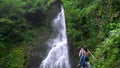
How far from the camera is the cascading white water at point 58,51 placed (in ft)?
51.5

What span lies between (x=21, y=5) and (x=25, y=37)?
A: 265cm

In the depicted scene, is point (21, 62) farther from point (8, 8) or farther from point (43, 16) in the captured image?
point (43, 16)

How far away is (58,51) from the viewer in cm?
1705

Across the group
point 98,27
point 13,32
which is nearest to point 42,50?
point 13,32

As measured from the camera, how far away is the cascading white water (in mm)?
15683

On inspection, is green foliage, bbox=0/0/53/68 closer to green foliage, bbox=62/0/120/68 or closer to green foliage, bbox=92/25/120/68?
green foliage, bbox=62/0/120/68

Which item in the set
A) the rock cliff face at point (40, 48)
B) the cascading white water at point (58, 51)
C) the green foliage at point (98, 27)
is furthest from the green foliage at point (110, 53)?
the rock cliff face at point (40, 48)

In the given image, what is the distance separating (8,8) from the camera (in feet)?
57.8

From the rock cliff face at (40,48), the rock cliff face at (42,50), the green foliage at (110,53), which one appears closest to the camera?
the green foliage at (110,53)

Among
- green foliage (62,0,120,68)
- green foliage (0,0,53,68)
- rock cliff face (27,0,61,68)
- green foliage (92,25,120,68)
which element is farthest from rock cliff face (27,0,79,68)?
green foliage (92,25,120,68)

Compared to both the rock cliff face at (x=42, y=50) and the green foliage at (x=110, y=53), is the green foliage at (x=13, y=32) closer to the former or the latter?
the rock cliff face at (x=42, y=50)

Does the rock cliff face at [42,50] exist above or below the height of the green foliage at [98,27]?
below

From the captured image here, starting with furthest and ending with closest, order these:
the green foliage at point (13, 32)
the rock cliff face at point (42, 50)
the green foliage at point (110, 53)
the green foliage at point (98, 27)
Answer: the green foliage at point (13, 32)
the rock cliff face at point (42, 50)
the green foliage at point (98, 27)
the green foliage at point (110, 53)

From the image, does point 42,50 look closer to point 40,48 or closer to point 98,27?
Answer: point 40,48
